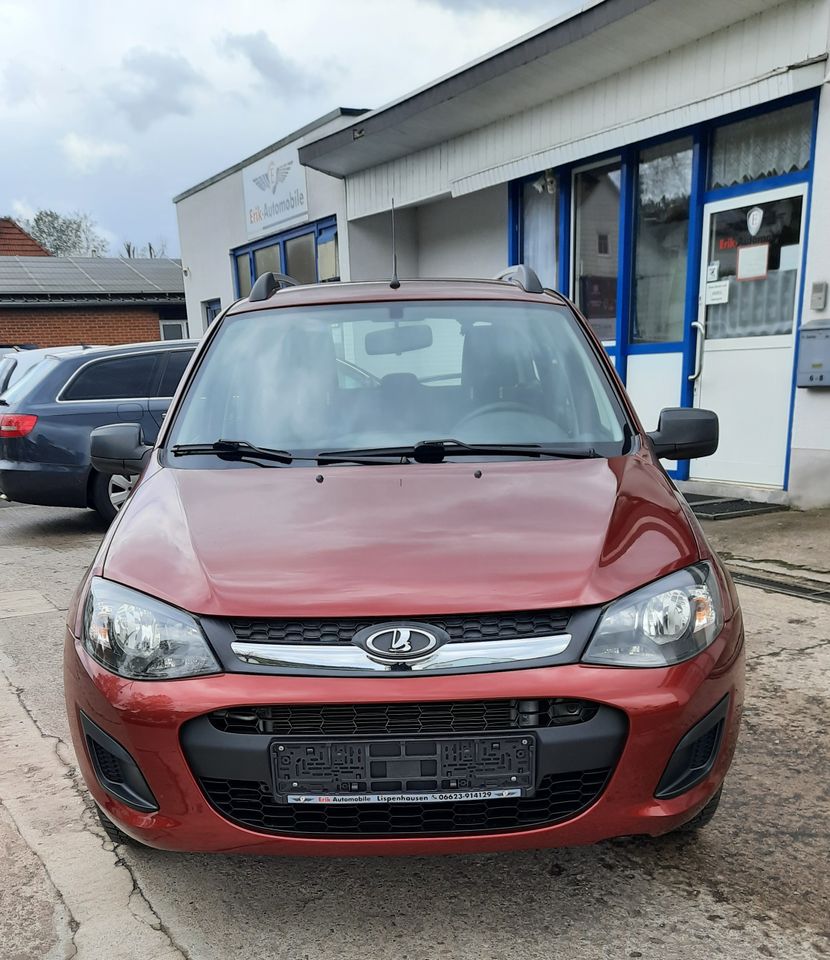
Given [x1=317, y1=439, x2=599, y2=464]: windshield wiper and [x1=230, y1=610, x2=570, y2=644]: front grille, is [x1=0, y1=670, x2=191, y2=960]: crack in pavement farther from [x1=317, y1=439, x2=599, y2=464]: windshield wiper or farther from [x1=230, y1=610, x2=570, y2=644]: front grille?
[x1=317, y1=439, x2=599, y2=464]: windshield wiper

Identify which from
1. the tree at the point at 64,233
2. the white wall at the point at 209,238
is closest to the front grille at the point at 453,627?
the white wall at the point at 209,238

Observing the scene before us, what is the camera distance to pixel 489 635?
5.83ft

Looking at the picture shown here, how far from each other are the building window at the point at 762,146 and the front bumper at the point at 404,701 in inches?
230

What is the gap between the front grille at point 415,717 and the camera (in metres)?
1.75

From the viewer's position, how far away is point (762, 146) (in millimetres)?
6594

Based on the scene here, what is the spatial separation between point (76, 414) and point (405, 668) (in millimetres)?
6201

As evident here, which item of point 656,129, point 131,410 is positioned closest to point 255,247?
point 131,410

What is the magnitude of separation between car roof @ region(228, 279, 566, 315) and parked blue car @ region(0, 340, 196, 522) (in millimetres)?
4068

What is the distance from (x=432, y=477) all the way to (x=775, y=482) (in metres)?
5.20

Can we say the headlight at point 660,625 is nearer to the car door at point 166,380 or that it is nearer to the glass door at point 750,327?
the glass door at point 750,327

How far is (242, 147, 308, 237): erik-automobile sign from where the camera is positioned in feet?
42.0

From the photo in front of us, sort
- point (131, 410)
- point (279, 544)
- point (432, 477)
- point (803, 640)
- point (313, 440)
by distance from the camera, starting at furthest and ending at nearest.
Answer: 1. point (131, 410)
2. point (803, 640)
3. point (313, 440)
4. point (432, 477)
5. point (279, 544)

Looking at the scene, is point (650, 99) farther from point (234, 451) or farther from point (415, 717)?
point (415, 717)

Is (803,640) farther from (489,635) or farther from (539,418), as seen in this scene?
(489,635)
